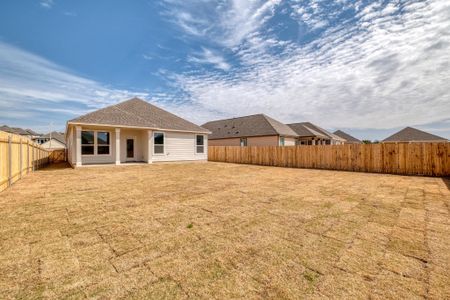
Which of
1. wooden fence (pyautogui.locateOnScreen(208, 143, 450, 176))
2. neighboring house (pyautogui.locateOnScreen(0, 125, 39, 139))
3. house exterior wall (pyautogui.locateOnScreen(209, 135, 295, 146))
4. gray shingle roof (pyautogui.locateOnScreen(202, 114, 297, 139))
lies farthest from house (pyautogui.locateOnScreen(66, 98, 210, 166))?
neighboring house (pyautogui.locateOnScreen(0, 125, 39, 139))

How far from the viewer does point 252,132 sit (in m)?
26.3

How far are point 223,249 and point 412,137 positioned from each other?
135 ft

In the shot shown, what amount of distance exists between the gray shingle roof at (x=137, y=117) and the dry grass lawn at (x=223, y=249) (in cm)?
978

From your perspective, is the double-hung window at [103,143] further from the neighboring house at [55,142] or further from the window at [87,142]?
the neighboring house at [55,142]

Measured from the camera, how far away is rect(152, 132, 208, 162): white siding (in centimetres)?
1725

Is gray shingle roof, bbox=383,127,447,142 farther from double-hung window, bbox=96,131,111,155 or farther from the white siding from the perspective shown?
double-hung window, bbox=96,131,111,155

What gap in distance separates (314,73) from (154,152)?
44.7ft

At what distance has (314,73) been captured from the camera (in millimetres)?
15055

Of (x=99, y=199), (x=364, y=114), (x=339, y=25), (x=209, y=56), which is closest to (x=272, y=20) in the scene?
(x=339, y=25)

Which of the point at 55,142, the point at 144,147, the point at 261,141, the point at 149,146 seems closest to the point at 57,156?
the point at 144,147

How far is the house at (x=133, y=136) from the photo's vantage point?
558 inches

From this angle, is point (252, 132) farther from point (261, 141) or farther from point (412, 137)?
point (412, 137)

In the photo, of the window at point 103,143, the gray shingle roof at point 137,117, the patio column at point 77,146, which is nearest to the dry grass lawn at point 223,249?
the patio column at point 77,146

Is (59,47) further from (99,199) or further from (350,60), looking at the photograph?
(350,60)
